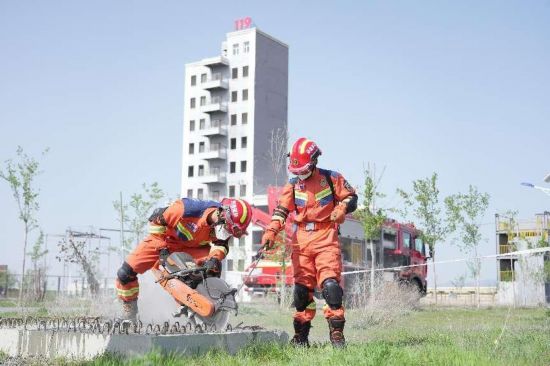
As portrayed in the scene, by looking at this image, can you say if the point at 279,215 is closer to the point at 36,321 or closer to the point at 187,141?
the point at 36,321

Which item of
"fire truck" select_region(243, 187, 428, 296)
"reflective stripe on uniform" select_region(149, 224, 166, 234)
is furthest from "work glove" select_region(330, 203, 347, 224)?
"fire truck" select_region(243, 187, 428, 296)

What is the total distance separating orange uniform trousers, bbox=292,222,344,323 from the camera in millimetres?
7242

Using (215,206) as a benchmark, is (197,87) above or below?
above

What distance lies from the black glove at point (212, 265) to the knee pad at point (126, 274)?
1109 millimetres

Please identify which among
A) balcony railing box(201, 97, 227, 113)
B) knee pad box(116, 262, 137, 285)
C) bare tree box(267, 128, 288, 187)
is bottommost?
knee pad box(116, 262, 137, 285)

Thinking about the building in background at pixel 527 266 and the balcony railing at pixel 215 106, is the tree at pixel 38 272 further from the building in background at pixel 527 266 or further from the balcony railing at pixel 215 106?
the balcony railing at pixel 215 106

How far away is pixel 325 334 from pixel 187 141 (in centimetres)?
6183

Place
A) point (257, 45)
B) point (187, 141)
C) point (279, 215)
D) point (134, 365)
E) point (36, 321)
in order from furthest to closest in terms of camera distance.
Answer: point (187, 141) → point (257, 45) → point (36, 321) → point (279, 215) → point (134, 365)

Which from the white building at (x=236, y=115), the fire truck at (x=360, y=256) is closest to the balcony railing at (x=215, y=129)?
the white building at (x=236, y=115)

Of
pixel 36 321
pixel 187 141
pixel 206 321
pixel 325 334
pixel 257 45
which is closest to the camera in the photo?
pixel 206 321

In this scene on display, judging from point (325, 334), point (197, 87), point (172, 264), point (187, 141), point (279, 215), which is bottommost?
point (325, 334)

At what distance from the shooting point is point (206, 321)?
7.26 m

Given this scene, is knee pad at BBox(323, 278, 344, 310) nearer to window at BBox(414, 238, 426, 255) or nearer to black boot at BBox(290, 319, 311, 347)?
black boot at BBox(290, 319, 311, 347)

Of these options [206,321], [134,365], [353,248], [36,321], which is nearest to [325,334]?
[206,321]
